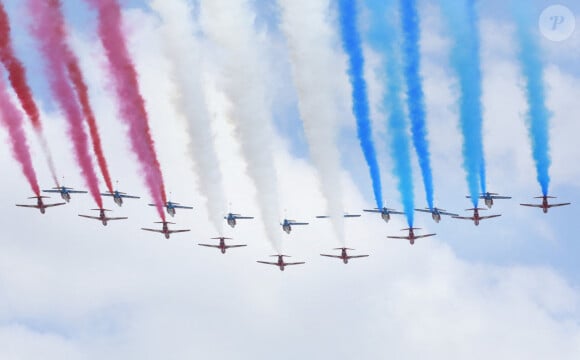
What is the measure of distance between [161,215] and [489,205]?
1924 centimetres

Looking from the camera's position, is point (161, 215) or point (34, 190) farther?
point (161, 215)

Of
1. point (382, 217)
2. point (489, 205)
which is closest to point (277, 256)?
point (382, 217)

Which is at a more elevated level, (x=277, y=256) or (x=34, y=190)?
(x=34, y=190)

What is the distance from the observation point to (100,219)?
6800 centimetres

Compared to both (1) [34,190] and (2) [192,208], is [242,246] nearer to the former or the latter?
(2) [192,208]

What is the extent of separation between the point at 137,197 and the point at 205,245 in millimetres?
5267

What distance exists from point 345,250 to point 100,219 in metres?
14.9

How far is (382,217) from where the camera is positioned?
6744 centimetres

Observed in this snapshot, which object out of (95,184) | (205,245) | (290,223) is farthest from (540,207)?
(95,184)

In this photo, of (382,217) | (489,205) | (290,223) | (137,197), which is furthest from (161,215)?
(489,205)

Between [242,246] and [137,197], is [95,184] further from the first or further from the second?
[242,246]

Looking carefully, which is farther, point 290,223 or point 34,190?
point 290,223

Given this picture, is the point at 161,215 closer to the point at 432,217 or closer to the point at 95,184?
the point at 95,184

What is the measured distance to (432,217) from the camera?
6788cm
